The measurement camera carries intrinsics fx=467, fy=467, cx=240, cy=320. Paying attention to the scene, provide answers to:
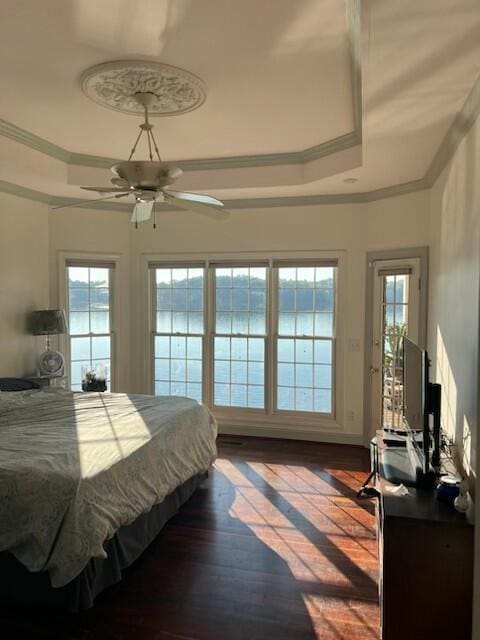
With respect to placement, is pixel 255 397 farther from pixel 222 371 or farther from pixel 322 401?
pixel 322 401

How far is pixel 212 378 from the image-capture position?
19.5 feet

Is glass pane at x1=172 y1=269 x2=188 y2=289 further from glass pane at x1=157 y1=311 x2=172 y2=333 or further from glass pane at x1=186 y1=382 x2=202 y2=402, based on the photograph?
glass pane at x1=186 y1=382 x2=202 y2=402

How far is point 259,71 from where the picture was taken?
2922 millimetres

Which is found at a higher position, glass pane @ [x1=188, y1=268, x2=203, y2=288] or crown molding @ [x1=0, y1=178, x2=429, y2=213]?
crown molding @ [x1=0, y1=178, x2=429, y2=213]

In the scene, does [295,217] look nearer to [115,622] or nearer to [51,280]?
[51,280]

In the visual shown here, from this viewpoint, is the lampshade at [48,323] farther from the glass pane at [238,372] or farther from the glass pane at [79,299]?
the glass pane at [238,372]

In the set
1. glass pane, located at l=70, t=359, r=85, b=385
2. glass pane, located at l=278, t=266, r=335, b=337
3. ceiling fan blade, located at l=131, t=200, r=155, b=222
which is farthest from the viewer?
glass pane, located at l=70, t=359, r=85, b=385

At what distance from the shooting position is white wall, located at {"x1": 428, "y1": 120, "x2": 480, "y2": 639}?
2.47m

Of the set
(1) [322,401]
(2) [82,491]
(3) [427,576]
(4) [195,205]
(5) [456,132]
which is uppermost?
(5) [456,132]

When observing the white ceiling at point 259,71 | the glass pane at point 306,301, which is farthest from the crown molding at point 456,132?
the glass pane at point 306,301

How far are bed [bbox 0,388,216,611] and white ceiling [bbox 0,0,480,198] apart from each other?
234cm

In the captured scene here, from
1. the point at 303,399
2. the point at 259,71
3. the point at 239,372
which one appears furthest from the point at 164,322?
the point at 259,71

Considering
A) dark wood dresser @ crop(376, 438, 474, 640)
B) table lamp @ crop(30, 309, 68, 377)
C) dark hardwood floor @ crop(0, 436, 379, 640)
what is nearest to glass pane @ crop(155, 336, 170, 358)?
table lamp @ crop(30, 309, 68, 377)

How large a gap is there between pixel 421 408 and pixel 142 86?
2.65 meters
